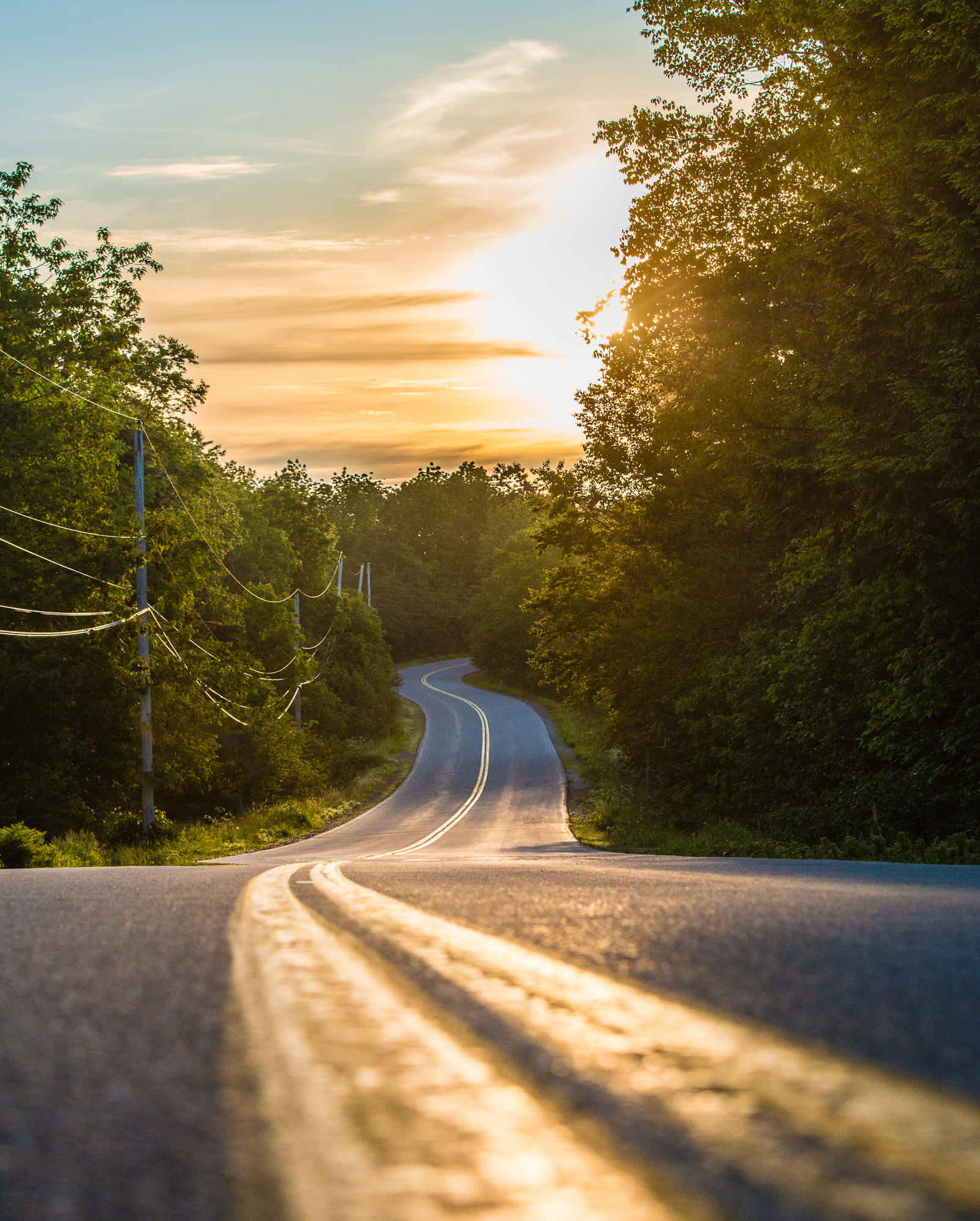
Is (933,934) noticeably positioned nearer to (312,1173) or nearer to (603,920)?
(603,920)

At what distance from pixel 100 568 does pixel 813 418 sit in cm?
2447

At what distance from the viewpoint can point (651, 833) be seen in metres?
29.1

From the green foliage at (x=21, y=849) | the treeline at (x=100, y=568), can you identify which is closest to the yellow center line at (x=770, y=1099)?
the green foliage at (x=21, y=849)

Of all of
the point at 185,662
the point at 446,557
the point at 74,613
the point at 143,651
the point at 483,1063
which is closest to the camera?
the point at 483,1063

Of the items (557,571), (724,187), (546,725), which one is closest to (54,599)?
(557,571)

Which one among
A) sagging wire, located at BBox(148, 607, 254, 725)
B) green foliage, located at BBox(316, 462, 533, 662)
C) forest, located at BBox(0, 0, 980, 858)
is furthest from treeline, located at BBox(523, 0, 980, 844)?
green foliage, located at BBox(316, 462, 533, 662)

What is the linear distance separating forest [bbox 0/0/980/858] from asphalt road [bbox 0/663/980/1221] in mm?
14307

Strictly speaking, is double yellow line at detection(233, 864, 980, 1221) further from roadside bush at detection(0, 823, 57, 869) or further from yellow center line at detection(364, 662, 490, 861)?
roadside bush at detection(0, 823, 57, 869)

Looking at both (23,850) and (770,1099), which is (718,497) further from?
(770,1099)

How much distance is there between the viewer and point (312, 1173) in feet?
2.43

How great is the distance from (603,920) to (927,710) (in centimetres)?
1665

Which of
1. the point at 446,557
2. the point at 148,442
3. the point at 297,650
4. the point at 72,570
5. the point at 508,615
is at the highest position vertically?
the point at 446,557

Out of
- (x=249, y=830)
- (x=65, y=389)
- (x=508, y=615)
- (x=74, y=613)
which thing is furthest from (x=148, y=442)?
(x=508, y=615)

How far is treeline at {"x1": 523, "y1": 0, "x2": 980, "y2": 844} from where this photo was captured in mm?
15047
